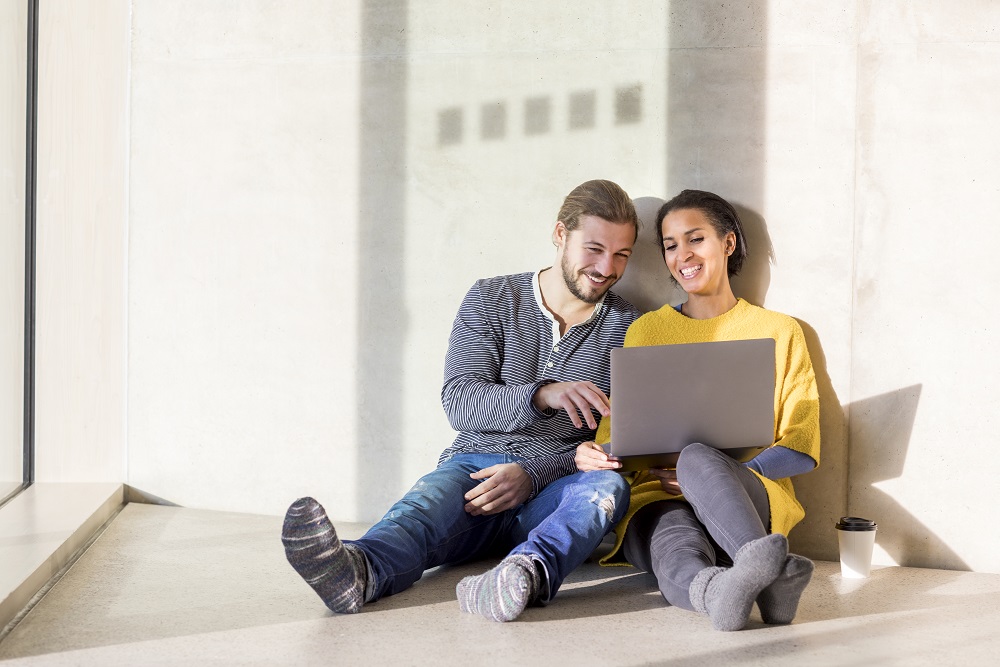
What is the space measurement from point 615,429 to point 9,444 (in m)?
1.81

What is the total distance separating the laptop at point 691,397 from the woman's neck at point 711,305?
0.46 meters

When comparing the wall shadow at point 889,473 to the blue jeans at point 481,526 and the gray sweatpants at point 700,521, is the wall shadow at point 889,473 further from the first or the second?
the blue jeans at point 481,526

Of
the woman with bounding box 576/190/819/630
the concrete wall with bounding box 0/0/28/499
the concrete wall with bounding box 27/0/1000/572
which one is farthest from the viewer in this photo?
the concrete wall with bounding box 0/0/28/499

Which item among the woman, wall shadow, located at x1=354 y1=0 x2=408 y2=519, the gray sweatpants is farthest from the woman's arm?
wall shadow, located at x1=354 y1=0 x2=408 y2=519

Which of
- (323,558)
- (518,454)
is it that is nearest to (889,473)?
(518,454)

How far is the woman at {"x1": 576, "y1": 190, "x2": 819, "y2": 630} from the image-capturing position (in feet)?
5.72

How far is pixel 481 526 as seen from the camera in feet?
7.41

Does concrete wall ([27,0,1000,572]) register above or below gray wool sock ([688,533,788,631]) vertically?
above

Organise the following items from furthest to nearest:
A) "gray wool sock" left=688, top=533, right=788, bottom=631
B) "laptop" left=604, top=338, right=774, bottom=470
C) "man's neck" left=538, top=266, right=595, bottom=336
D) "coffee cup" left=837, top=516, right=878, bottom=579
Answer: "man's neck" left=538, top=266, right=595, bottom=336, "coffee cup" left=837, top=516, right=878, bottom=579, "laptop" left=604, top=338, right=774, bottom=470, "gray wool sock" left=688, top=533, right=788, bottom=631

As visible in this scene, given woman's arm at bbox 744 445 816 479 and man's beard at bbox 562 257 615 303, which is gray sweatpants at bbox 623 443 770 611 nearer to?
woman's arm at bbox 744 445 816 479

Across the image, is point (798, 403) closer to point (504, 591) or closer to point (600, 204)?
point (600, 204)

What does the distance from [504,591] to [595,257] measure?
96 centimetres

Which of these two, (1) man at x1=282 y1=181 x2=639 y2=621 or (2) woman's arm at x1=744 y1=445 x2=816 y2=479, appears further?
(2) woman's arm at x1=744 y1=445 x2=816 y2=479

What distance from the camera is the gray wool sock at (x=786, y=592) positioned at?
5.59 feet
